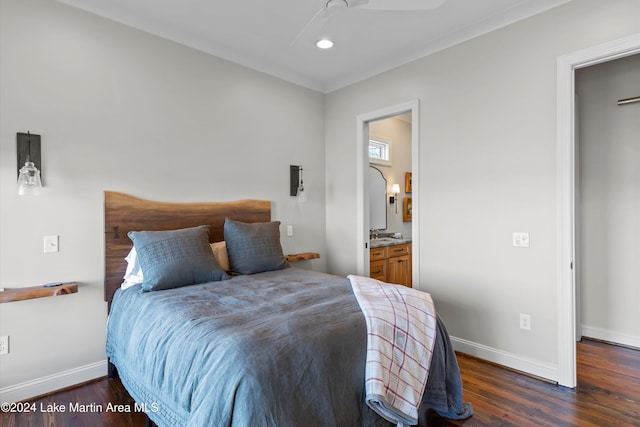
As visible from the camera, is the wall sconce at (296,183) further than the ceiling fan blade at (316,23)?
Yes

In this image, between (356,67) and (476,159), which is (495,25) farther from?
(356,67)

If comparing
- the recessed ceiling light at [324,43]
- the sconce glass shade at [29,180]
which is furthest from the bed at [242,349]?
the recessed ceiling light at [324,43]

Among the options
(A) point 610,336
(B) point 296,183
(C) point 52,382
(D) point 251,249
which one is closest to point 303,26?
(B) point 296,183

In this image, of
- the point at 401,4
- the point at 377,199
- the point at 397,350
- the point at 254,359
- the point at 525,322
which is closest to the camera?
the point at 254,359

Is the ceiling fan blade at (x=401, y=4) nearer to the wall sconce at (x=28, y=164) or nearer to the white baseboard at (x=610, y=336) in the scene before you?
the wall sconce at (x=28, y=164)

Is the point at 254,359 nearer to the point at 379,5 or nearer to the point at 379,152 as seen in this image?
the point at 379,5

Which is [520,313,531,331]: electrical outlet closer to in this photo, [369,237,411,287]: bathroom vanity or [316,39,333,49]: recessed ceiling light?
[369,237,411,287]: bathroom vanity

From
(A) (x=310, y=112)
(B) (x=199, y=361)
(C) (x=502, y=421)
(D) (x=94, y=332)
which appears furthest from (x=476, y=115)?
(D) (x=94, y=332)

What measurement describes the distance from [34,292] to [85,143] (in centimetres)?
108

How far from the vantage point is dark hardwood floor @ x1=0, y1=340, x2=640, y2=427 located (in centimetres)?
199

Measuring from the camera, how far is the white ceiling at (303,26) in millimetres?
2531

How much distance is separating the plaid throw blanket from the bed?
0.17 ft

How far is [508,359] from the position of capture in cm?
268

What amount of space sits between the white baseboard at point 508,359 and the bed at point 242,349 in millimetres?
868
